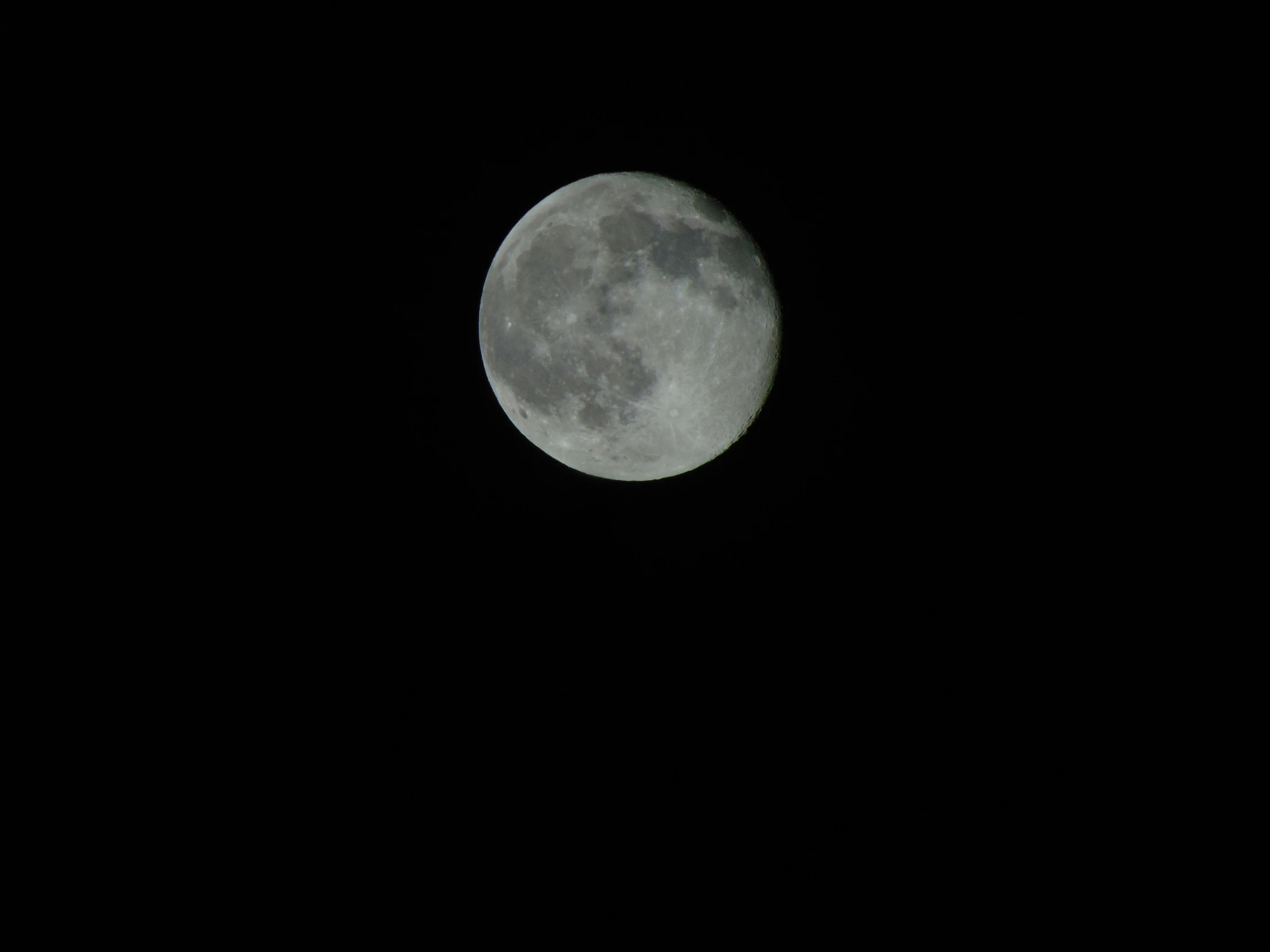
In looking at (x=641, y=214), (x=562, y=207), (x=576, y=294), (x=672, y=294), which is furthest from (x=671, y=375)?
(x=562, y=207)

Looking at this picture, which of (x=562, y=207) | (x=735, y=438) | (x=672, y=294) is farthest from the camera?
(x=735, y=438)

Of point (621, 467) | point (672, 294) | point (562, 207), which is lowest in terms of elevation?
point (621, 467)

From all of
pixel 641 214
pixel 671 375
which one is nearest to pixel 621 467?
pixel 671 375

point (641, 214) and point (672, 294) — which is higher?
point (641, 214)

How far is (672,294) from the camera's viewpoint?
2467 millimetres

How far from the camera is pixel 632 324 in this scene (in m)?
2.45

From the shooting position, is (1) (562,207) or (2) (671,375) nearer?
(2) (671,375)

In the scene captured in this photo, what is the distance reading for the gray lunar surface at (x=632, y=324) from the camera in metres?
2.47

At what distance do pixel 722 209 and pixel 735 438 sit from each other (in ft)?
3.07

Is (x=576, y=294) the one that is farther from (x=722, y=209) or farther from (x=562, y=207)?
(x=722, y=209)

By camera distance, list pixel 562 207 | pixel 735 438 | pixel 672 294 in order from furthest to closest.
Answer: pixel 735 438 < pixel 562 207 < pixel 672 294

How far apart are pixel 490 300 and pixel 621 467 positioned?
86cm

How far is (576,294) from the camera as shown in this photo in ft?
8.13

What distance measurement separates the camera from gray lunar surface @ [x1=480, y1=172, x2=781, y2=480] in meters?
2.47
